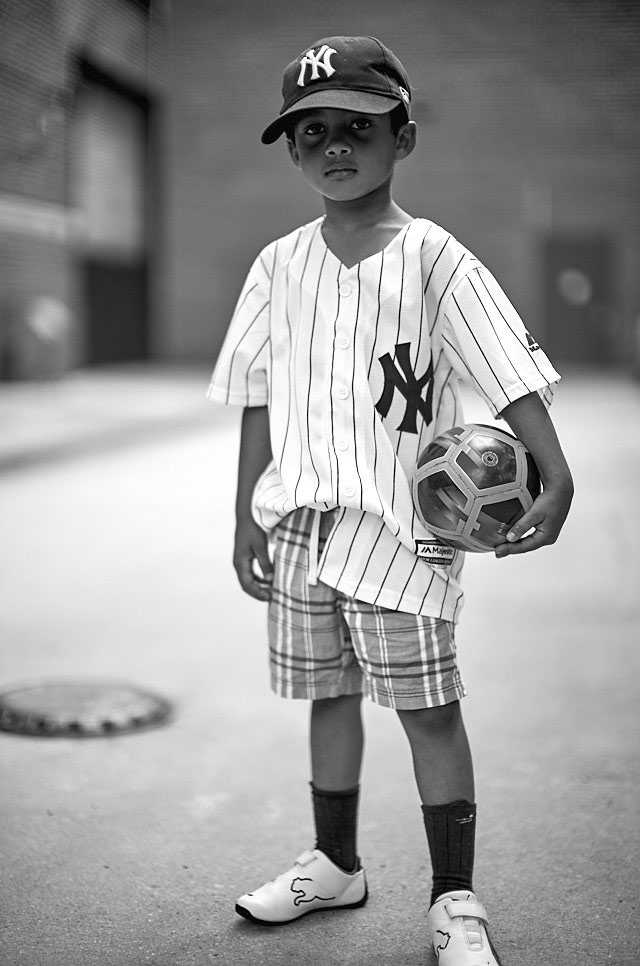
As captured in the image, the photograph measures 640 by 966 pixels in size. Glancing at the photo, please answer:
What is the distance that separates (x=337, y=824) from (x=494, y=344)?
1.12m

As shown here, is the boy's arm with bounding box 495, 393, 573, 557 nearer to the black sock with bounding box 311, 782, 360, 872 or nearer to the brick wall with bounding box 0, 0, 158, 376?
the black sock with bounding box 311, 782, 360, 872

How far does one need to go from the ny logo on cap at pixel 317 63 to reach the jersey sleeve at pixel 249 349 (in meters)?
0.39

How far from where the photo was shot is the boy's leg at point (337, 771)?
2.78 m

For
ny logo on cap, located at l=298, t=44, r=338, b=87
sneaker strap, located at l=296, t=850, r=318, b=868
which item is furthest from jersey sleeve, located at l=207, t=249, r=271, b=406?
sneaker strap, located at l=296, t=850, r=318, b=868

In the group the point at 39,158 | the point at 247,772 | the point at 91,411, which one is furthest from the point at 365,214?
the point at 39,158

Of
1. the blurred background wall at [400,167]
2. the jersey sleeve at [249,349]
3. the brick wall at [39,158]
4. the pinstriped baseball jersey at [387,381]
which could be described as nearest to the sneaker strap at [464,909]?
the pinstriped baseball jersey at [387,381]

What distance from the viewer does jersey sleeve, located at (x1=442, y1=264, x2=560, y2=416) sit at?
2498 mm

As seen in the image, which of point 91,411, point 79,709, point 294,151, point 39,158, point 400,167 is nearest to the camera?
point 294,151

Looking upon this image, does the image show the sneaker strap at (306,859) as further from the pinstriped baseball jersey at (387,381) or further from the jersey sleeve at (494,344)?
the jersey sleeve at (494,344)

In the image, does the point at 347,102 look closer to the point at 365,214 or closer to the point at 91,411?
the point at 365,214

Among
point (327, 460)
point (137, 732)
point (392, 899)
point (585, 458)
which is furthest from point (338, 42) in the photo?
point (585, 458)

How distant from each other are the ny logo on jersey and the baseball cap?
488 mm

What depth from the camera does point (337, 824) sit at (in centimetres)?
281

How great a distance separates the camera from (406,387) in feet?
8.50
